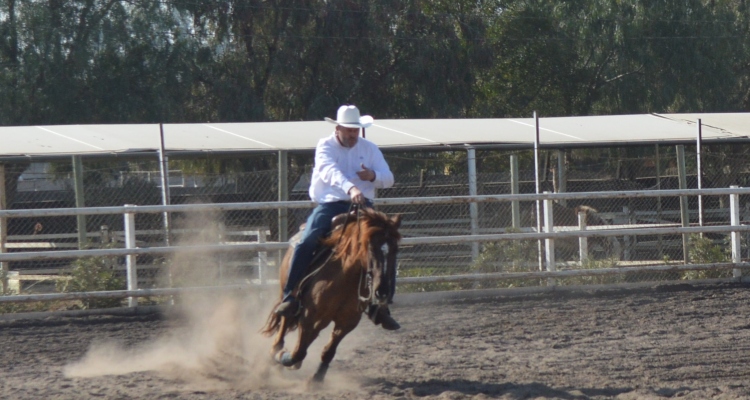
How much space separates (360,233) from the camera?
5.47 metres

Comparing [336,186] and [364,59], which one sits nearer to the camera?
[336,186]

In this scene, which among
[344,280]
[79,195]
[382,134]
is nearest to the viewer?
[344,280]

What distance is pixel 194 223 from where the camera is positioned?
1165 cm

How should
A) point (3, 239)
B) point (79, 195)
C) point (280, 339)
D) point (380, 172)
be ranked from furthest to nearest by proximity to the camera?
point (79, 195)
point (3, 239)
point (280, 339)
point (380, 172)

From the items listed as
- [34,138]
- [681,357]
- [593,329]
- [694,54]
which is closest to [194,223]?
[34,138]

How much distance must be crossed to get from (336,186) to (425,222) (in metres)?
8.18

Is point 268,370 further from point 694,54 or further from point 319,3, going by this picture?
point 694,54

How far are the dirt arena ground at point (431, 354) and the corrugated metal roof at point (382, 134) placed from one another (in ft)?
12.0

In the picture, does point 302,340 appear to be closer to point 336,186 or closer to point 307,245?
point 307,245

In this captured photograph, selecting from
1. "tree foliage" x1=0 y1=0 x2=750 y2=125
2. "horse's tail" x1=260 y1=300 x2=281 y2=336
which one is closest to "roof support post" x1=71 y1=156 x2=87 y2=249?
"horse's tail" x1=260 y1=300 x2=281 y2=336

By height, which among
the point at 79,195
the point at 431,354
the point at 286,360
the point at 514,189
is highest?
the point at 79,195

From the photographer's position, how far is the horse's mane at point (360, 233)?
17.6 ft

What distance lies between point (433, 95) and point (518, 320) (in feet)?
60.8

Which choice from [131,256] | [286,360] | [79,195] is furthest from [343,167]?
[79,195]
